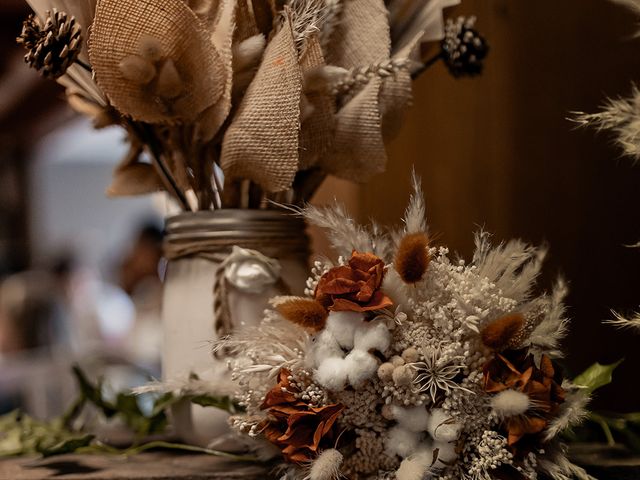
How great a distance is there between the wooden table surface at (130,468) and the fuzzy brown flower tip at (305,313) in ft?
0.45

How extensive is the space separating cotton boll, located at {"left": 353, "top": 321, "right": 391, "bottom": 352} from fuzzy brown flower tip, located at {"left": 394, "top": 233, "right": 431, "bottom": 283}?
0.03m

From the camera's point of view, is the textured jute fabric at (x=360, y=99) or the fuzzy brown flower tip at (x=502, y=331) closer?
the fuzzy brown flower tip at (x=502, y=331)

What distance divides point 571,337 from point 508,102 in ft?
1.00

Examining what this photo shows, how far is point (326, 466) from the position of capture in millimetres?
494

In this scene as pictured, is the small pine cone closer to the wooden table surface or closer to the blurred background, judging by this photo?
the blurred background

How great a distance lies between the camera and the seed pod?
0.60 meters

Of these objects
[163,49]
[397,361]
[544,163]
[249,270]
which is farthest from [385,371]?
[544,163]

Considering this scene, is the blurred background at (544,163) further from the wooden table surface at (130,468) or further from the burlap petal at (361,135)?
the wooden table surface at (130,468)

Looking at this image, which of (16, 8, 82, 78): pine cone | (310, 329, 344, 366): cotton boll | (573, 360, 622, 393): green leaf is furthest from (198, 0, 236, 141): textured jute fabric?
(573, 360, 622, 393): green leaf

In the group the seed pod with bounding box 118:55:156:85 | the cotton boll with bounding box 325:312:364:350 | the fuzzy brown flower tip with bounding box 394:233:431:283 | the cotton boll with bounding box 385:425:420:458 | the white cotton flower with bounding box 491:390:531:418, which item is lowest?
the cotton boll with bounding box 385:425:420:458

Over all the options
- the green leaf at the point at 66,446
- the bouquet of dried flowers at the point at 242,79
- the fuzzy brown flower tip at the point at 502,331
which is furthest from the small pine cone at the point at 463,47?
the green leaf at the point at 66,446

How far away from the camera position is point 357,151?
68 cm

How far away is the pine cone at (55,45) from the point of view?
598 mm

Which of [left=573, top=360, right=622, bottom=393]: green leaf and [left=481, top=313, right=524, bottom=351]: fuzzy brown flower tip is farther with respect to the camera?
[left=573, top=360, right=622, bottom=393]: green leaf
